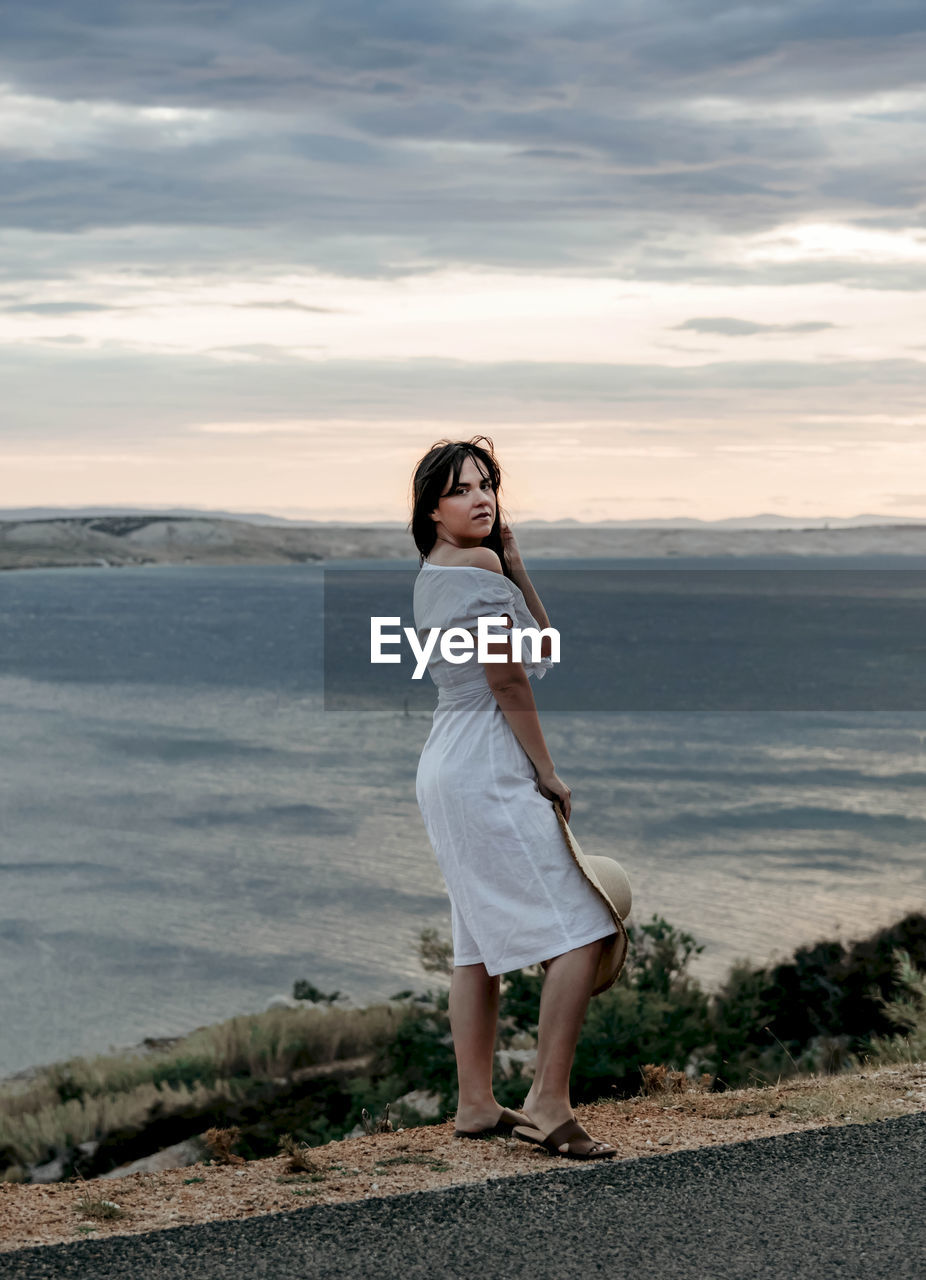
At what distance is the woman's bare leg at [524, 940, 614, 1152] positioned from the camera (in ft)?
14.7

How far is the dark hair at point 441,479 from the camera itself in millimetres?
4648

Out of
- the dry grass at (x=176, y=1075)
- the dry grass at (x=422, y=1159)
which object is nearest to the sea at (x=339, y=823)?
the dry grass at (x=176, y=1075)

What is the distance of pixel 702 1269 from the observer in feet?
11.8

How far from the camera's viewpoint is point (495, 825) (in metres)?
4.47

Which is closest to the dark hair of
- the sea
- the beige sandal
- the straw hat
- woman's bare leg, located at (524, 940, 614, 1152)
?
the straw hat

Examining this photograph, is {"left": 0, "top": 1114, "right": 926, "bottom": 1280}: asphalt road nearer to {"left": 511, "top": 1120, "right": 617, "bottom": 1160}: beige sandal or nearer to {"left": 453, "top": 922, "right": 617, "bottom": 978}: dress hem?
{"left": 511, "top": 1120, "right": 617, "bottom": 1160}: beige sandal

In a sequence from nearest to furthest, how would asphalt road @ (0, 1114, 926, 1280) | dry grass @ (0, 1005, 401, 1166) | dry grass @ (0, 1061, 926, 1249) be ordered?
asphalt road @ (0, 1114, 926, 1280)
dry grass @ (0, 1061, 926, 1249)
dry grass @ (0, 1005, 401, 1166)

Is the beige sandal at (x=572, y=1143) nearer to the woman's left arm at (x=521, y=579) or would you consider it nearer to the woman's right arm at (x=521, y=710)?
the woman's right arm at (x=521, y=710)

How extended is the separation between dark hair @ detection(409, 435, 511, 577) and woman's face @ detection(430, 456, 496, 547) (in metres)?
0.02

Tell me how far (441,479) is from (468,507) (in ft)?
0.43

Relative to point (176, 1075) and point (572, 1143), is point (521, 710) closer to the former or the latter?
point (572, 1143)

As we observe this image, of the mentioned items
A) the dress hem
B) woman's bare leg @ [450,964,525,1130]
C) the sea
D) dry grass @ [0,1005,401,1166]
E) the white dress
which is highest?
the white dress

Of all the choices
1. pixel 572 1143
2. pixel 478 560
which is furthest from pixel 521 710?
pixel 572 1143

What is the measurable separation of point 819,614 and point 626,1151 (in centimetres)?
17339
